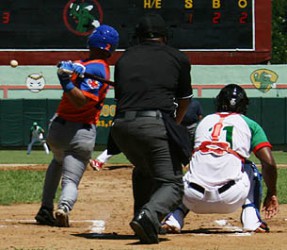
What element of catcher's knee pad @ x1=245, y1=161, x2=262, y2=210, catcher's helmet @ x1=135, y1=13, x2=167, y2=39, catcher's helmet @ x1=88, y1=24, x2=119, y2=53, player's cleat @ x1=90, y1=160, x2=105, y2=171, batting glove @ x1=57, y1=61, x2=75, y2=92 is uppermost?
catcher's helmet @ x1=135, y1=13, x2=167, y2=39

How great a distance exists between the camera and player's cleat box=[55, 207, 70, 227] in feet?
25.3

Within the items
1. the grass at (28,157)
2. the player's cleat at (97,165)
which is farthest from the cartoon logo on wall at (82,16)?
the player's cleat at (97,165)

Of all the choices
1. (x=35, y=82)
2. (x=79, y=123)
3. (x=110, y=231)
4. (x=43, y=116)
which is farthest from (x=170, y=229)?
(x=35, y=82)

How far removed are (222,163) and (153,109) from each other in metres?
0.75

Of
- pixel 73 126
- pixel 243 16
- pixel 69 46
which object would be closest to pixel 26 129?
pixel 69 46

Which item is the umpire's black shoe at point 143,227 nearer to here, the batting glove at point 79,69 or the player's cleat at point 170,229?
the player's cleat at point 170,229

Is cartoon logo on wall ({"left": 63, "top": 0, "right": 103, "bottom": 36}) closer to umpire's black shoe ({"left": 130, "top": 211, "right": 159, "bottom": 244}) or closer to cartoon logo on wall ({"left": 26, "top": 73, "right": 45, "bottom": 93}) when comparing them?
cartoon logo on wall ({"left": 26, "top": 73, "right": 45, "bottom": 93})

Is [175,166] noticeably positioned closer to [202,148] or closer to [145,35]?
[202,148]

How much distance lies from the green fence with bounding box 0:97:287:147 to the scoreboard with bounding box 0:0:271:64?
1.70 m

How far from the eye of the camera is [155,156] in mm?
6656

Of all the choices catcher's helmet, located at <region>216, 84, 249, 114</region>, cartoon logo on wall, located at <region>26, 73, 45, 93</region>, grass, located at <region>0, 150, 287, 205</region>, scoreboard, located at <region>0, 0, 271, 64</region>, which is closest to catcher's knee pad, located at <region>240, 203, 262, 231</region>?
catcher's helmet, located at <region>216, 84, 249, 114</region>

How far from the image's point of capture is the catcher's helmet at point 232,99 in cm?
734

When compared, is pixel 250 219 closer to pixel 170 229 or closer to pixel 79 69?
pixel 170 229

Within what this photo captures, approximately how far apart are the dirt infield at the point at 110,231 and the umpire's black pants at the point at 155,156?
0.95 feet
